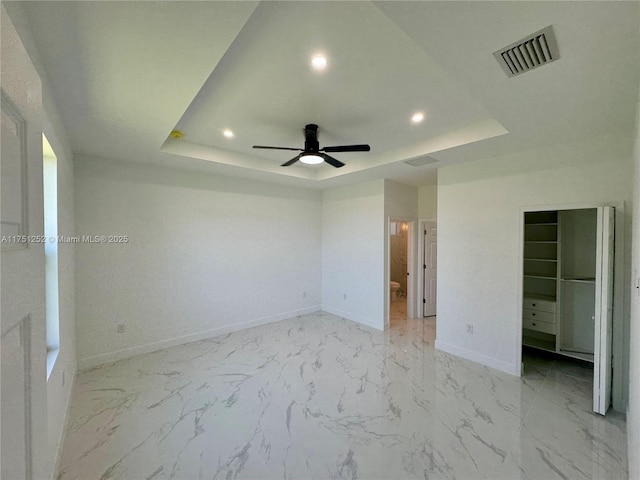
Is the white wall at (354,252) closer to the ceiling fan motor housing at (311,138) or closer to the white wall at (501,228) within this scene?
the white wall at (501,228)

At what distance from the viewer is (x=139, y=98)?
201 centimetres

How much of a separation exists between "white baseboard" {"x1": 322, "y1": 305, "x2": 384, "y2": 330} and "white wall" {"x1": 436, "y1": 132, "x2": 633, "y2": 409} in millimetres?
1161

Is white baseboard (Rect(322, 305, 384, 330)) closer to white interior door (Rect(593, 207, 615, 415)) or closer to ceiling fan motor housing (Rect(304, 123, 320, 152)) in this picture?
white interior door (Rect(593, 207, 615, 415))

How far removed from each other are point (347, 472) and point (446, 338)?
2.54m

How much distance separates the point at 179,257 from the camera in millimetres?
3963

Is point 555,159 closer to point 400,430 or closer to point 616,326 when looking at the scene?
point 616,326

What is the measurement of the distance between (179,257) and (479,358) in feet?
14.3

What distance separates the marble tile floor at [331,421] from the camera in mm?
1892

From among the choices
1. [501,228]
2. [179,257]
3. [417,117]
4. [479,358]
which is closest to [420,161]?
[417,117]

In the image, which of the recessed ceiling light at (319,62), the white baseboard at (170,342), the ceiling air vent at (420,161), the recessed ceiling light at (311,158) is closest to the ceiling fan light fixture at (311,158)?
the recessed ceiling light at (311,158)

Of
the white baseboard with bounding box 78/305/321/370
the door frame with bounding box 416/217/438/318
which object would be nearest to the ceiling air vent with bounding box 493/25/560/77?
the door frame with bounding box 416/217/438/318

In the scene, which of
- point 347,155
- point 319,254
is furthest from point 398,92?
point 319,254

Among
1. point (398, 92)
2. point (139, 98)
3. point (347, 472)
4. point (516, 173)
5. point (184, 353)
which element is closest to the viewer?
point (347, 472)

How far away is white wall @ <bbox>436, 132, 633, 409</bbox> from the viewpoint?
2587 mm
